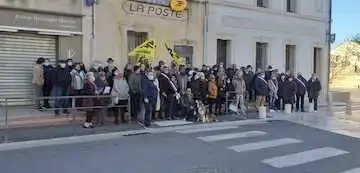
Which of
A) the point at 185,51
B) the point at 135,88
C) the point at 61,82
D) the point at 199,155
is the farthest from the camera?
the point at 185,51

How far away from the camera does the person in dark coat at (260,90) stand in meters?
20.4

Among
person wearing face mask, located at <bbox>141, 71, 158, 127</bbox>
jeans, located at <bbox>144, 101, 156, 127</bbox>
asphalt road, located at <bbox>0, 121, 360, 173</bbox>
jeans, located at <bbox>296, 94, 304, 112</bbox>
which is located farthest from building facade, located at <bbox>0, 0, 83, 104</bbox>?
jeans, located at <bbox>296, 94, 304, 112</bbox>

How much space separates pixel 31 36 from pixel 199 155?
9039mm

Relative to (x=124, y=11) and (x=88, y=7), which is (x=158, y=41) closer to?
(x=124, y=11)

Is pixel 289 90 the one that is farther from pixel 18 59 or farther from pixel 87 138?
pixel 87 138

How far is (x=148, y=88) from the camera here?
15562mm

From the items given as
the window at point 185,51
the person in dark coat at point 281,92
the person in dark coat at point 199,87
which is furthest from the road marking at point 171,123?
the person in dark coat at point 281,92

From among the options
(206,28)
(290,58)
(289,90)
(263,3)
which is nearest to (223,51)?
(206,28)

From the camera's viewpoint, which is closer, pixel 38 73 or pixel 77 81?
pixel 77 81

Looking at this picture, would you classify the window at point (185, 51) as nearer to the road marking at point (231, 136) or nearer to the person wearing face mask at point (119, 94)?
the person wearing face mask at point (119, 94)

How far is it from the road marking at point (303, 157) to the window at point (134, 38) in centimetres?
1040

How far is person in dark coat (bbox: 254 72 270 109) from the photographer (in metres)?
20.4

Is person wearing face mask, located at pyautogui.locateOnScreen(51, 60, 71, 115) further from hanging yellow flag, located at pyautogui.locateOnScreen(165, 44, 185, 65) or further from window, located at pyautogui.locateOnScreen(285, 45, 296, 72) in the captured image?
window, located at pyautogui.locateOnScreen(285, 45, 296, 72)

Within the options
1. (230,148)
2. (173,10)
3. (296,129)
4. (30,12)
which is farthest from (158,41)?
(230,148)
